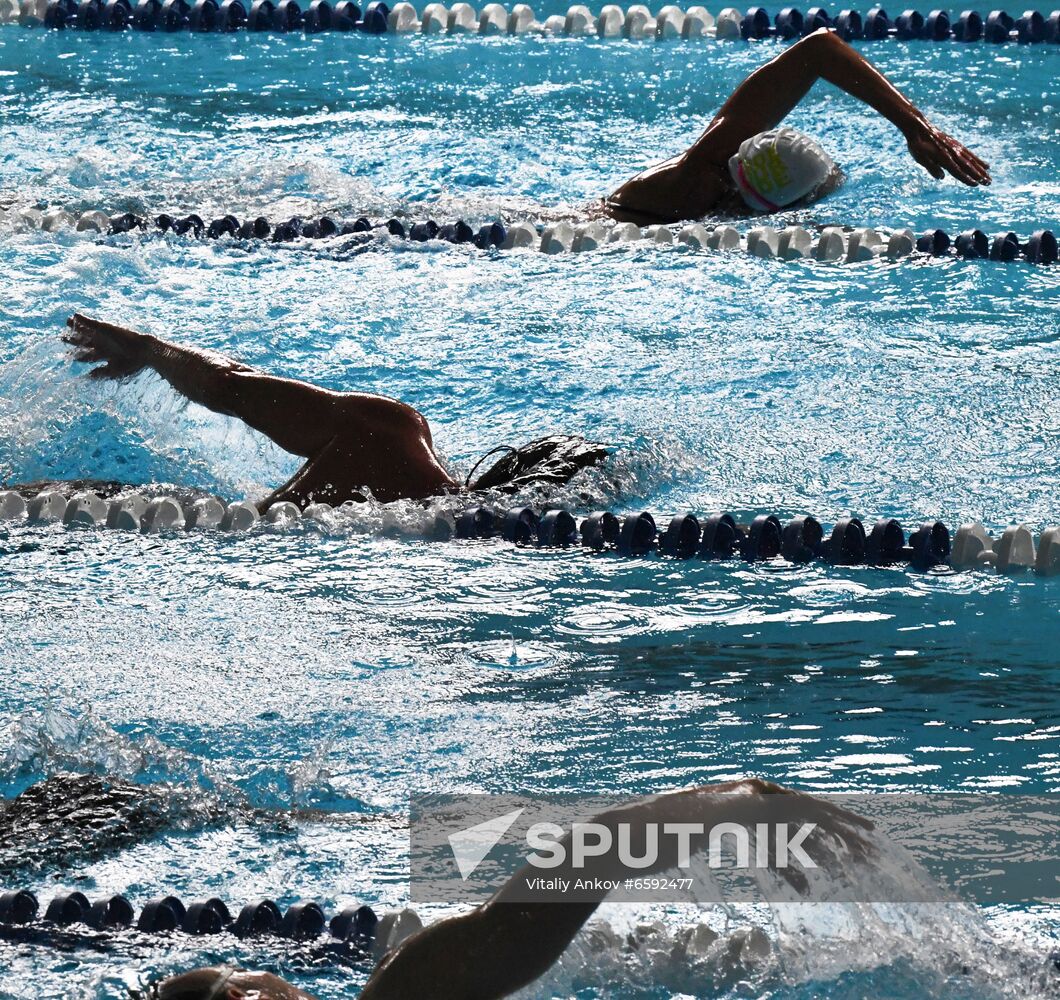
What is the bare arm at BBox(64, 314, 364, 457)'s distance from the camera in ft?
12.8

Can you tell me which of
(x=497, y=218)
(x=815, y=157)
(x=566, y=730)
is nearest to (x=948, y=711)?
(x=566, y=730)

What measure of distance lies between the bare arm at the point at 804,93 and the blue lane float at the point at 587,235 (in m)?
0.26

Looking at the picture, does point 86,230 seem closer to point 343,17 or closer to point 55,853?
point 343,17

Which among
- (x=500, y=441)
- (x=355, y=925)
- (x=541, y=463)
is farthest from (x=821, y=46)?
(x=355, y=925)

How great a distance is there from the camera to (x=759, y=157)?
551 cm

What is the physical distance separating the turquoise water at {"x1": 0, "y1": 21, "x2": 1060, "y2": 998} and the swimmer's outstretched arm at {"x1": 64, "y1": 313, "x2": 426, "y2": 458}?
0.89 feet

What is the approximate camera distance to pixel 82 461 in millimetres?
4520

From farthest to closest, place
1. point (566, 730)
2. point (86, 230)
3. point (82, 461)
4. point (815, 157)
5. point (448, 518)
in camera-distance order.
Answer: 1. point (86, 230)
2. point (815, 157)
3. point (82, 461)
4. point (448, 518)
5. point (566, 730)

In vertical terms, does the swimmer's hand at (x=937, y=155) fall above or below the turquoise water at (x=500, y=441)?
above

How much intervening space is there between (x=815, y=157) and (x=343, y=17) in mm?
3366

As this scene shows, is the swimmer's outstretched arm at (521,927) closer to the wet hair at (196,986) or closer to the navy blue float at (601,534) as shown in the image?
the wet hair at (196,986)

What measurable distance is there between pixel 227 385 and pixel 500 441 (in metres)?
1.00

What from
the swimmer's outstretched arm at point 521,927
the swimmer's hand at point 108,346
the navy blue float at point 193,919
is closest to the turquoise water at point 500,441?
the navy blue float at point 193,919

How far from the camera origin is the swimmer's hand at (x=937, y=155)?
5000 millimetres
